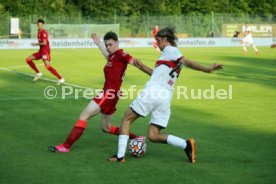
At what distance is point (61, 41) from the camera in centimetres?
4625

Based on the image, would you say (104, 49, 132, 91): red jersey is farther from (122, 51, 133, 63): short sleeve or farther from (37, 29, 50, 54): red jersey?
(37, 29, 50, 54): red jersey

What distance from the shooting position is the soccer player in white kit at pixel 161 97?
7.82 m

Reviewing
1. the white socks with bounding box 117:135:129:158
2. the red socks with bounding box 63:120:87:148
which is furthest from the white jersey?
the red socks with bounding box 63:120:87:148

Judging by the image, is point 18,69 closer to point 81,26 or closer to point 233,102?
point 233,102

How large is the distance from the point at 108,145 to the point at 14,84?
33.4 ft

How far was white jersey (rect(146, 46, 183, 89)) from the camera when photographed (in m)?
7.79

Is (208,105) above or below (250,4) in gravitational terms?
below

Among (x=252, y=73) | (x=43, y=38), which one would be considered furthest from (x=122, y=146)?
(x=252, y=73)

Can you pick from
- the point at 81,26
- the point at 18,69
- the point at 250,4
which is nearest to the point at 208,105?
the point at 18,69

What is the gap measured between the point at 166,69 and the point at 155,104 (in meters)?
0.52

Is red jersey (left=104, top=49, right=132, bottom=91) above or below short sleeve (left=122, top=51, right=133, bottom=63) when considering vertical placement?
below

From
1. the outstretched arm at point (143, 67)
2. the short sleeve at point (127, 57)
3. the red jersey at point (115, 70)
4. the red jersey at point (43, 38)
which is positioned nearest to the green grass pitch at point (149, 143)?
the red jersey at point (115, 70)

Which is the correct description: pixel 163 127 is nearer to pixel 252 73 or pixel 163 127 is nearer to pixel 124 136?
pixel 124 136

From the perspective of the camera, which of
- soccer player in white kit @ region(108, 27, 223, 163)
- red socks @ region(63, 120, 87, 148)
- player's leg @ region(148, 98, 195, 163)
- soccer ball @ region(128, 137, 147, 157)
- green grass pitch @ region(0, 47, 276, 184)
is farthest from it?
red socks @ region(63, 120, 87, 148)
